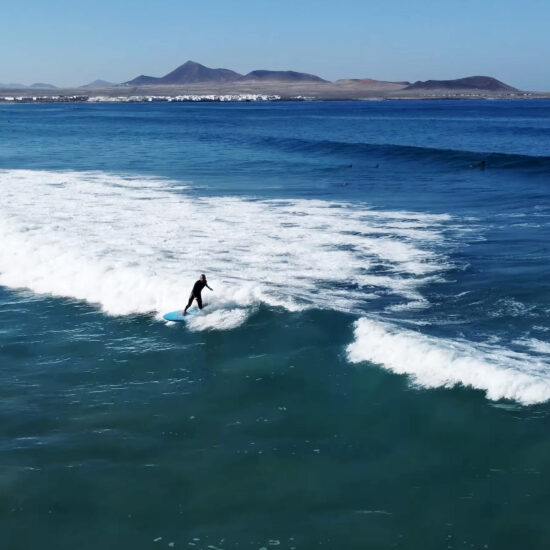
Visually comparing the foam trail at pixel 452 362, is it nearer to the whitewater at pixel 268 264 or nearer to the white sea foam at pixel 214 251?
the whitewater at pixel 268 264

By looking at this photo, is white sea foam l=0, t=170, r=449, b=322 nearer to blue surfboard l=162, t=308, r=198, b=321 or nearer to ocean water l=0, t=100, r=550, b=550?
ocean water l=0, t=100, r=550, b=550

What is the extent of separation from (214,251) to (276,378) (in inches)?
469

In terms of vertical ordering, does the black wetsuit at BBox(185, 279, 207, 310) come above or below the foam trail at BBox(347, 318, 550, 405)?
above

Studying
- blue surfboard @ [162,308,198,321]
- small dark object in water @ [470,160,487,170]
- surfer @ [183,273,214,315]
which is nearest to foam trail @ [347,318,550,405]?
surfer @ [183,273,214,315]

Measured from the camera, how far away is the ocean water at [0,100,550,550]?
42.7ft

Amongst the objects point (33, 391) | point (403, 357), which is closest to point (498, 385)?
point (403, 357)

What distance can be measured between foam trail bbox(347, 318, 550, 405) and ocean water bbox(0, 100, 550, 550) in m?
0.06

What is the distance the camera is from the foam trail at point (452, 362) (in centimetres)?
1684

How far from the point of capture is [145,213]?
37250mm

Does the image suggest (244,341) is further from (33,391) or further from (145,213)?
(145,213)

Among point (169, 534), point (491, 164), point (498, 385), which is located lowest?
point (169, 534)

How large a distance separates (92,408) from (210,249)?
540 inches

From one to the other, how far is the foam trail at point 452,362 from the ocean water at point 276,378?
58mm

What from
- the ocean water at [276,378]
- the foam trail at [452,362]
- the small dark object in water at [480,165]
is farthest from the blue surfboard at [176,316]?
the small dark object in water at [480,165]
